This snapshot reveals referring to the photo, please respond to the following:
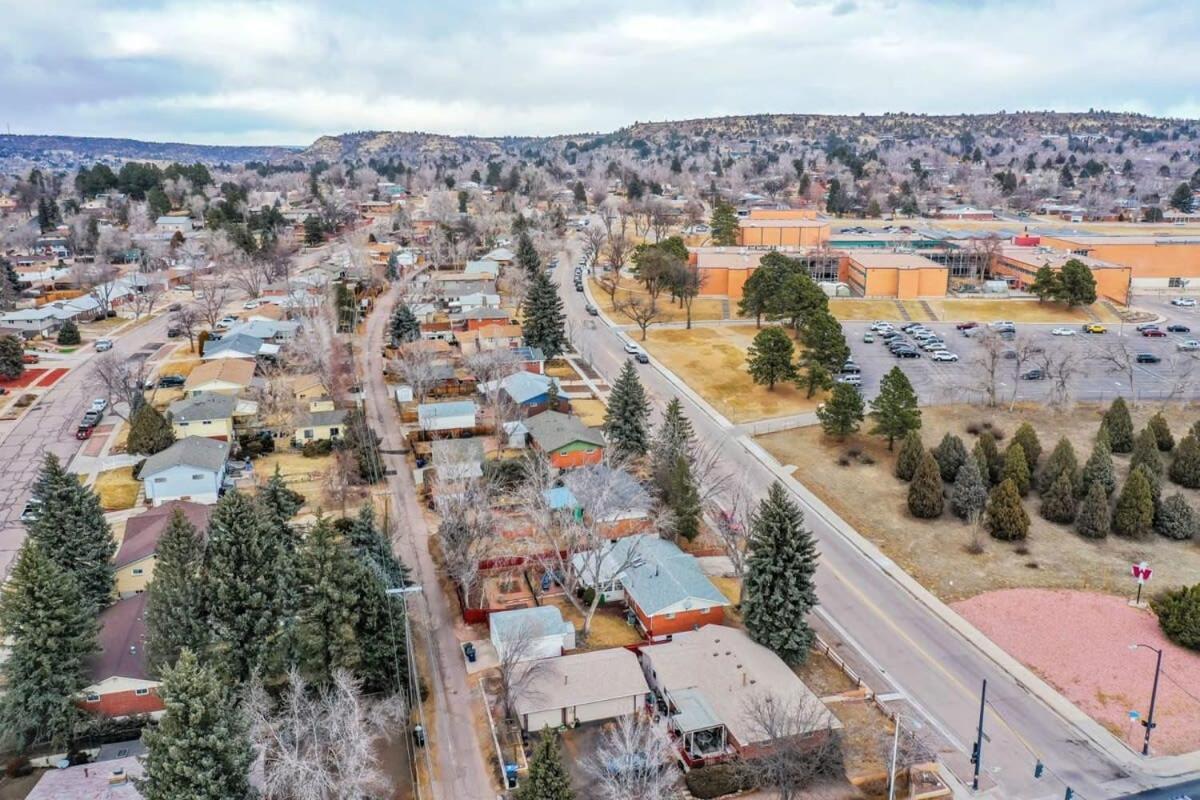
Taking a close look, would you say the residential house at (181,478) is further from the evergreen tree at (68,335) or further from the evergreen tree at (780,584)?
the evergreen tree at (68,335)

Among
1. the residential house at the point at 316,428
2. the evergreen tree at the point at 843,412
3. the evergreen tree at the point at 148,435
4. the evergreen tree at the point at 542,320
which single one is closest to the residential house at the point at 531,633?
the residential house at the point at 316,428

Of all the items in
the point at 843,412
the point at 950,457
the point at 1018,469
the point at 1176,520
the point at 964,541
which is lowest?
the point at 964,541

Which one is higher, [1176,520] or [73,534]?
[73,534]

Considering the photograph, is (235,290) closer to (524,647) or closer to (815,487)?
(815,487)

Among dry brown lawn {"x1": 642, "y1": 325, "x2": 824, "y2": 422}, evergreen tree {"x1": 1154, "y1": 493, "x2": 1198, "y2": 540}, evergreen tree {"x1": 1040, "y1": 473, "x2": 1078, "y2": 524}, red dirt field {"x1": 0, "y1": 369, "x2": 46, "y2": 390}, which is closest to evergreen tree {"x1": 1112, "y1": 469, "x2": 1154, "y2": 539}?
evergreen tree {"x1": 1154, "y1": 493, "x2": 1198, "y2": 540}

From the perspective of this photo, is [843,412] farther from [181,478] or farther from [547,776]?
[181,478]

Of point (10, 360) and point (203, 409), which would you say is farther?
point (10, 360)

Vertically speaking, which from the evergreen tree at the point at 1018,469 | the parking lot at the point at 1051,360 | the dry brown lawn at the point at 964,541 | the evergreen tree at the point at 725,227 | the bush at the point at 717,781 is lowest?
the bush at the point at 717,781

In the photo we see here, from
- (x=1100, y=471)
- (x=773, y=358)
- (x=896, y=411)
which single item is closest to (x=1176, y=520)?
(x=1100, y=471)
